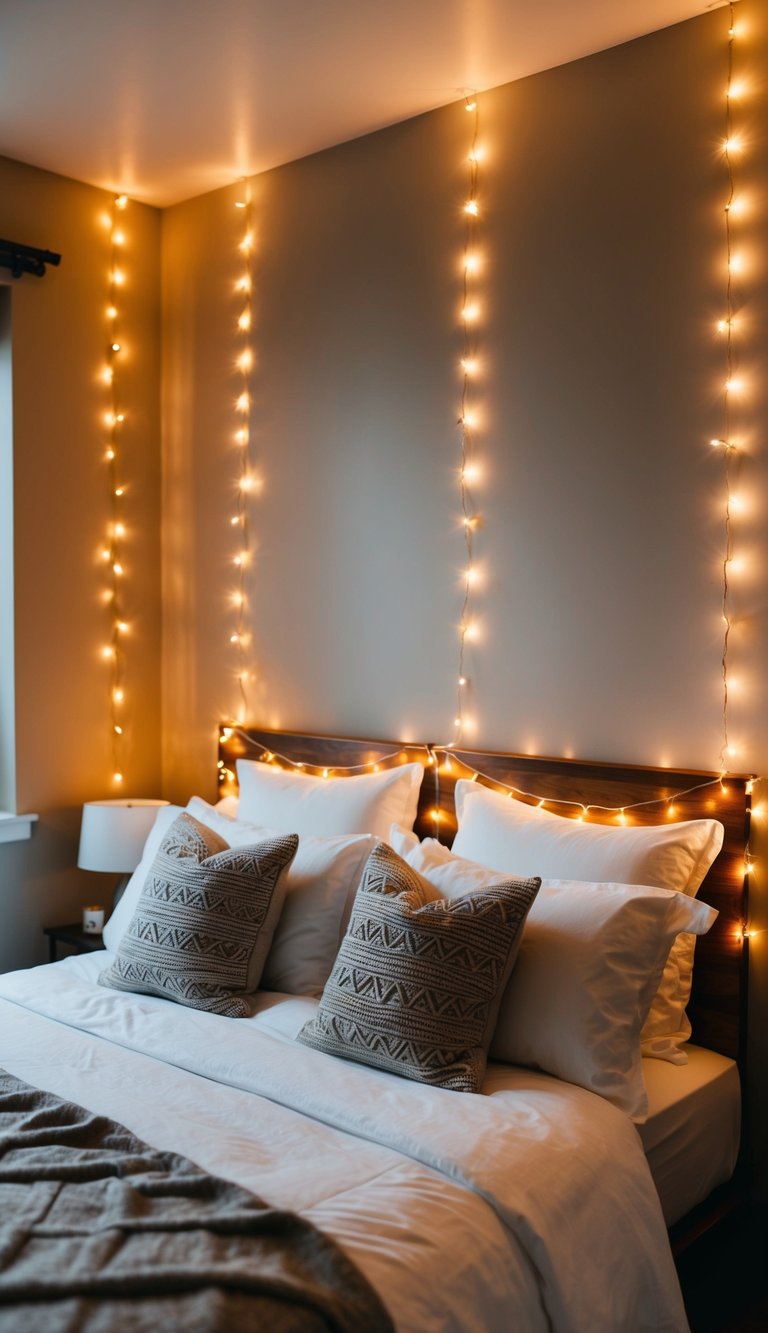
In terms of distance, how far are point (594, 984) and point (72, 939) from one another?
6.26ft

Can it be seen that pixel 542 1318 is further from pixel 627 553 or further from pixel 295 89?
pixel 295 89

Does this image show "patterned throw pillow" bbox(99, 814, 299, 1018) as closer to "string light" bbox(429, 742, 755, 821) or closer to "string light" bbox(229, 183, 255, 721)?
"string light" bbox(429, 742, 755, 821)

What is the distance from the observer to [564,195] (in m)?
2.89

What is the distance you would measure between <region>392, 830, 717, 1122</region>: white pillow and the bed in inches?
0.7

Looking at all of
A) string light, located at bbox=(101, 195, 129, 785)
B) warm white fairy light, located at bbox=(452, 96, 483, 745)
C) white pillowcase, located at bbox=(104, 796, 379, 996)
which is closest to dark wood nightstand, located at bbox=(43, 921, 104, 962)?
string light, located at bbox=(101, 195, 129, 785)

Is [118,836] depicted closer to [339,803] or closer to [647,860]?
[339,803]

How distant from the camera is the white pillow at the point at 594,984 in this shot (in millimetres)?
2184

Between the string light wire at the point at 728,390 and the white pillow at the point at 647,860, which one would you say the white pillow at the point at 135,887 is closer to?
the white pillow at the point at 647,860

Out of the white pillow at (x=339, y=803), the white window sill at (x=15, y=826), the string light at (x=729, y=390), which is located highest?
the string light at (x=729, y=390)

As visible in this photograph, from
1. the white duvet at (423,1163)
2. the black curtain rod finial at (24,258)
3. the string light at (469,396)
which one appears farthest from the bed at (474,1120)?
the black curtain rod finial at (24,258)

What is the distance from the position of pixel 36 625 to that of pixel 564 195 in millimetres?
2131

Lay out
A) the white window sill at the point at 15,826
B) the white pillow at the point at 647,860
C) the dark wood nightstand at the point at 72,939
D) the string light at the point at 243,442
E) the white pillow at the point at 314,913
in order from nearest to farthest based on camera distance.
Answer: the white pillow at the point at 647,860
the white pillow at the point at 314,913
the dark wood nightstand at the point at 72,939
the white window sill at the point at 15,826
the string light at the point at 243,442

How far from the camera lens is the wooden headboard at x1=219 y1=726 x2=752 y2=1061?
99.0 inches

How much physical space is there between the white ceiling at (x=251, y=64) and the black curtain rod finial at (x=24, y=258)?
0.30 meters
